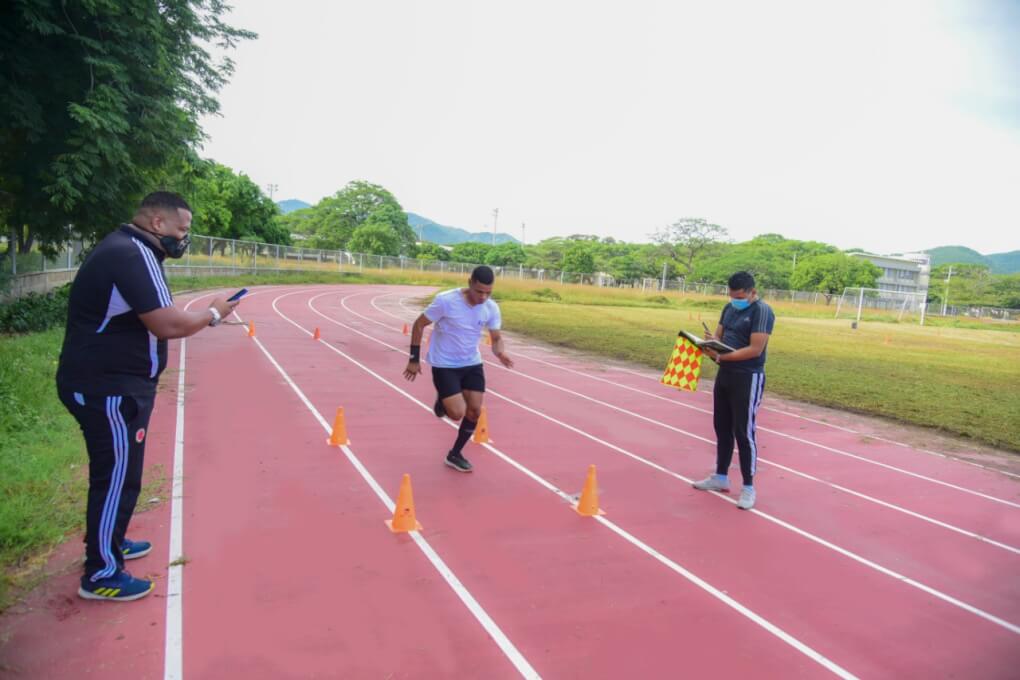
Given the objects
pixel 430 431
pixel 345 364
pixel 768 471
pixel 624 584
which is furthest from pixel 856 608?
pixel 345 364

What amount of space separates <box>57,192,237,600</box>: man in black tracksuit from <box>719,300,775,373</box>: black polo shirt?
4.20 metres

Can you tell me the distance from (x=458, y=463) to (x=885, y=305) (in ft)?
200

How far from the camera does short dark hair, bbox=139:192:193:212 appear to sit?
340 cm

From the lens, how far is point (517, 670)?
3.14 m

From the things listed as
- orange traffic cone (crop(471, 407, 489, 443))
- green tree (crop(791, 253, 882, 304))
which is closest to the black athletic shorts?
orange traffic cone (crop(471, 407, 489, 443))

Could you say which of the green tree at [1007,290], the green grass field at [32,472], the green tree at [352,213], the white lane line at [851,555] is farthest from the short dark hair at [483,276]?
the green tree at [1007,290]

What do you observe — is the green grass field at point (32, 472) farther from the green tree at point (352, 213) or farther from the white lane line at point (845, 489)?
the green tree at point (352, 213)

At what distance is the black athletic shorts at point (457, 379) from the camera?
5949 millimetres

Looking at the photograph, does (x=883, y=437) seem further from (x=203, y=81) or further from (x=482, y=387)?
(x=203, y=81)

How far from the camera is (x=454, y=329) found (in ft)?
19.4

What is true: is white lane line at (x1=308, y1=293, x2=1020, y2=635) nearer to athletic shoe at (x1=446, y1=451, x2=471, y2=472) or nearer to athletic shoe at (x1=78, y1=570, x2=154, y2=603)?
athletic shoe at (x1=446, y1=451, x2=471, y2=472)

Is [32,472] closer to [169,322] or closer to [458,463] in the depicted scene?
[169,322]

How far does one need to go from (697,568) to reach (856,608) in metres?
0.99

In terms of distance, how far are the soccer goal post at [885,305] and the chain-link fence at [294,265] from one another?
213 millimetres
